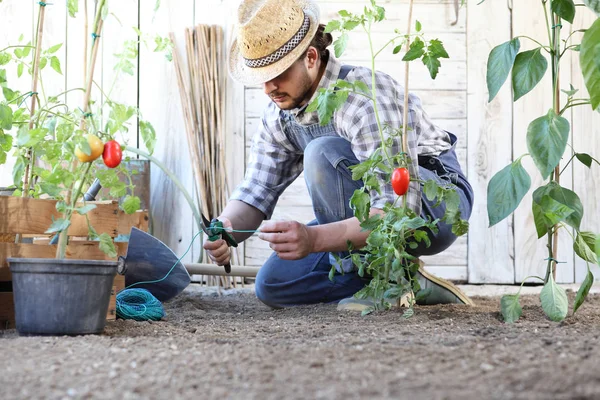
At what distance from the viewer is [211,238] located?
2.38 metres

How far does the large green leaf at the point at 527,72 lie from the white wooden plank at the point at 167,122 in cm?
229

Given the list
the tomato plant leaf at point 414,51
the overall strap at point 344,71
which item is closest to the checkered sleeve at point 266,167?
the overall strap at point 344,71

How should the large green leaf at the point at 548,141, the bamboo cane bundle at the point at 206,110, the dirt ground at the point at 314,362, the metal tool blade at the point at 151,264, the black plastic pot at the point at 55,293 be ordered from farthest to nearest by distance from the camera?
1. the bamboo cane bundle at the point at 206,110
2. the metal tool blade at the point at 151,264
3. the large green leaf at the point at 548,141
4. the black plastic pot at the point at 55,293
5. the dirt ground at the point at 314,362

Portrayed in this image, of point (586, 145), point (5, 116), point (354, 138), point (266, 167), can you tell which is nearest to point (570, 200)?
point (354, 138)

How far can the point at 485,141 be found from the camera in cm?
398

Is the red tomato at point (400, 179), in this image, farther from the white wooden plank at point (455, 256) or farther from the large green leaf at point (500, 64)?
the white wooden plank at point (455, 256)

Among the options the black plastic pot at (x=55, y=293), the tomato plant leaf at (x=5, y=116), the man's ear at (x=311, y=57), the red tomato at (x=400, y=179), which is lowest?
the black plastic pot at (x=55, y=293)

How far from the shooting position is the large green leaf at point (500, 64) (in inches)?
79.8

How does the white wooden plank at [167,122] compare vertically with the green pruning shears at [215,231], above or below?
above

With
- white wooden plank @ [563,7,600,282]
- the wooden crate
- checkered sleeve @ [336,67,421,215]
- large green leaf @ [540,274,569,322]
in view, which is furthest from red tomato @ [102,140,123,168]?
white wooden plank @ [563,7,600,282]

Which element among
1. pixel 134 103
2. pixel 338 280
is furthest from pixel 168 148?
pixel 338 280

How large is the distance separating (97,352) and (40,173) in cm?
70

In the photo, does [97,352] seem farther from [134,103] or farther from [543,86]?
[543,86]

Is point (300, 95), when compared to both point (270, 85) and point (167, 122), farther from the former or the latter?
point (167, 122)
